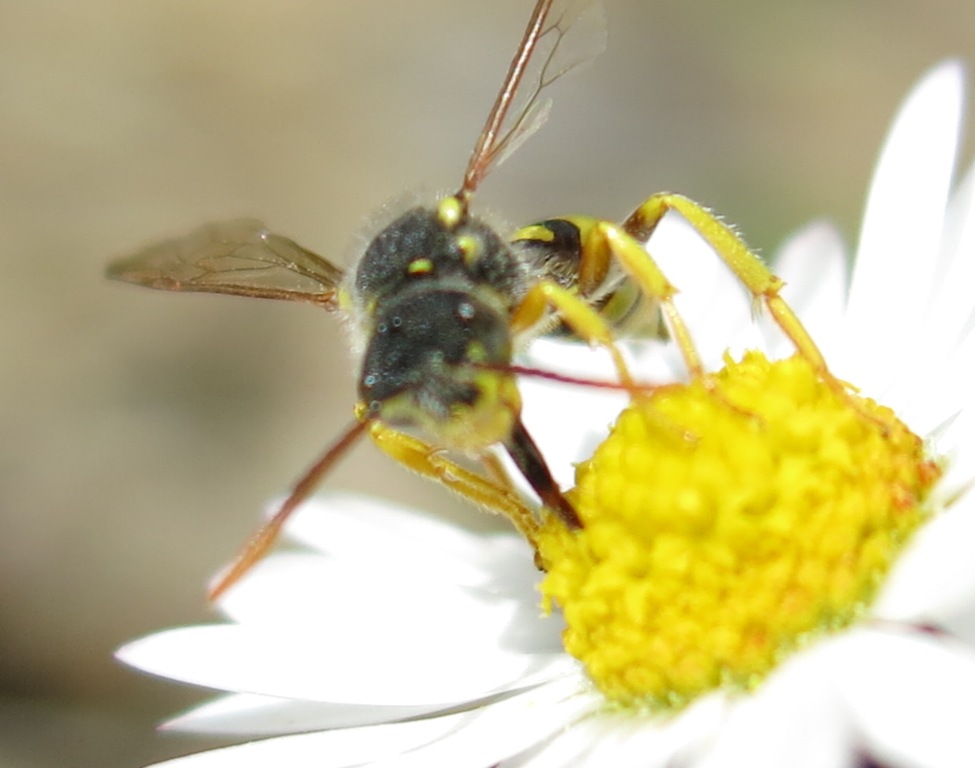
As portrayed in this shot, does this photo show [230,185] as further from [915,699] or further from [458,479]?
[915,699]

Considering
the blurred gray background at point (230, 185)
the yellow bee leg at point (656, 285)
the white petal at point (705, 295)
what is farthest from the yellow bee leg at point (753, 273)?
the blurred gray background at point (230, 185)

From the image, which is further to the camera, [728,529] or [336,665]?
[336,665]

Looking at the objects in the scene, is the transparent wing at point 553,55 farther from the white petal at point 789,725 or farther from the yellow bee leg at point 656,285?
the white petal at point 789,725

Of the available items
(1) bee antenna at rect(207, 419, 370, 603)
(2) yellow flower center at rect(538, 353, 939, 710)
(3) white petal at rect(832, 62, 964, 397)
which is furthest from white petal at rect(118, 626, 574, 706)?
(3) white petal at rect(832, 62, 964, 397)

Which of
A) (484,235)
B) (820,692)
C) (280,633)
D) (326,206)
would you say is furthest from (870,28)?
(820,692)

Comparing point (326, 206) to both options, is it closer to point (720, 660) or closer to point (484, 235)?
point (484, 235)

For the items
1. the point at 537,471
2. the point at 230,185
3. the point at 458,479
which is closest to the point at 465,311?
the point at 537,471

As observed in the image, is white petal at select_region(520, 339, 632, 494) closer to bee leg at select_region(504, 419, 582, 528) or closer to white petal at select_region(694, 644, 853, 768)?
bee leg at select_region(504, 419, 582, 528)
